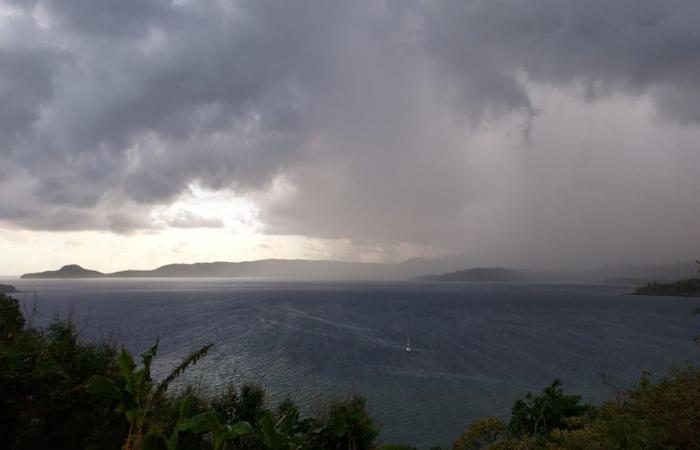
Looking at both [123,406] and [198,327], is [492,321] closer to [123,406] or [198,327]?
[198,327]

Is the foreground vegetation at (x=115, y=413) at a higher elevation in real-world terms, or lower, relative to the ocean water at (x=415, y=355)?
higher

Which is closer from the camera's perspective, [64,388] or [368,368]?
[64,388]

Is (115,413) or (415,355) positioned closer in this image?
(115,413)

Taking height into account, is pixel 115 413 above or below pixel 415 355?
above

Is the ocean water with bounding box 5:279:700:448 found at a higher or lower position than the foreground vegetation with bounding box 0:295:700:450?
lower

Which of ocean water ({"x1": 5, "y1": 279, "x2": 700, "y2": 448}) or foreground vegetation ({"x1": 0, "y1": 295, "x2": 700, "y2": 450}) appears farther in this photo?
ocean water ({"x1": 5, "y1": 279, "x2": 700, "y2": 448})

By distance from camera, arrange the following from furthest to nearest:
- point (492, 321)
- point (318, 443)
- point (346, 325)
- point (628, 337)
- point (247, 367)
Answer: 1. point (492, 321)
2. point (346, 325)
3. point (628, 337)
4. point (247, 367)
5. point (318, 443)

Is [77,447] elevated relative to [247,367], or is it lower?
elevated

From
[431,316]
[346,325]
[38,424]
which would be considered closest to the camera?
[38,424]

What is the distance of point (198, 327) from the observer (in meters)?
80.6

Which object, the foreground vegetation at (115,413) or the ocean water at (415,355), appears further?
the ocean water at (415,355)

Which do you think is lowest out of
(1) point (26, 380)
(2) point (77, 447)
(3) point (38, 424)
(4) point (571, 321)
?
(4) point (571, 321)

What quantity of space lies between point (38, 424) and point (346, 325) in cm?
7999

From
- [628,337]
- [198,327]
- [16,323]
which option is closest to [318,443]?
[16,323]
